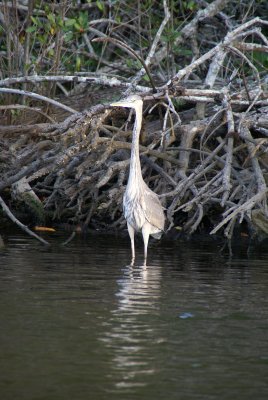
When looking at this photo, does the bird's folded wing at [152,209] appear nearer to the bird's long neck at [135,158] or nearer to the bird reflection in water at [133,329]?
the bird's long neck at [135,158]

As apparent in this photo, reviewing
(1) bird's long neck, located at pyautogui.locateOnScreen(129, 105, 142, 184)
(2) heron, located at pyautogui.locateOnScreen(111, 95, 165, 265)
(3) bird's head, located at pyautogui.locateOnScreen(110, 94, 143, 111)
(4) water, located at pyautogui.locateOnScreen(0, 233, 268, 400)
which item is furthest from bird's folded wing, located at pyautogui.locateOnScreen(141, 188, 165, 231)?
(3) bird's head, located at pyautogui.locateOnScreen(110, 94, 143, 111)

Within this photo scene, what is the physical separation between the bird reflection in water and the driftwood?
2196 millimetres

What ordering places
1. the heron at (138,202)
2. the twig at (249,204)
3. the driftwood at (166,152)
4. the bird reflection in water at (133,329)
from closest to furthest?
the bird reflection in water at (133,329)
the twig at (249,204)
the heron at (138,202)
the driftwood at (166,152)

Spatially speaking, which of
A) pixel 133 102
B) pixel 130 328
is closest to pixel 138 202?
pixel 133 102

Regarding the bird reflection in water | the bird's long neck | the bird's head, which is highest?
the bird's head

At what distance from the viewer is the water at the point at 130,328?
16.4ft

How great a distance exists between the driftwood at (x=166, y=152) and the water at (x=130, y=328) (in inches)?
49.6

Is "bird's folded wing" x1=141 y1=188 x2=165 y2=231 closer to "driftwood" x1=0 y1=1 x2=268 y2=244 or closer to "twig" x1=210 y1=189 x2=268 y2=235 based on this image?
"driftwood" x1=0 y1=1 x2=268 y2=244

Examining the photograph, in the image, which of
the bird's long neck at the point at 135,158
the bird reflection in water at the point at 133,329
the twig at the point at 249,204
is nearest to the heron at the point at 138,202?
the bird's long neck at the point at 135,158

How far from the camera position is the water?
16.4 ft

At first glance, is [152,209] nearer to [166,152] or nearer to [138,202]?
[138,202]

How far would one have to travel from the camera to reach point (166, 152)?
11.7 meters

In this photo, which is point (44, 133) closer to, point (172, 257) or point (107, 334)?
point (172, 257)

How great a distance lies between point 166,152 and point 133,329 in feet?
18.4
